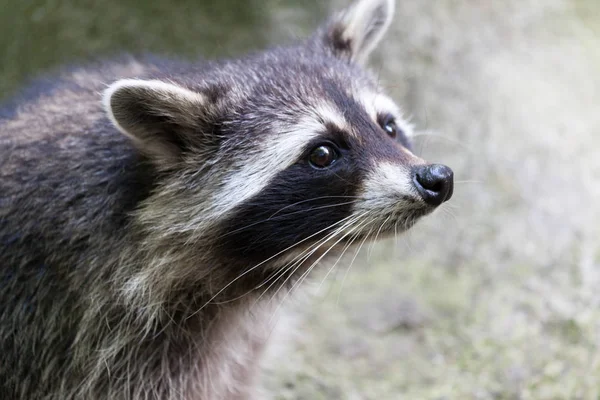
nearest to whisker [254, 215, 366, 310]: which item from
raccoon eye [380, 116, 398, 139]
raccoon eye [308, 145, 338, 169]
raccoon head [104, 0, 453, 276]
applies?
raccoon head [104, 0, 453, 276]

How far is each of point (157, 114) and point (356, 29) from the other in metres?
1.21

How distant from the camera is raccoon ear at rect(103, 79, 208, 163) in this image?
261 cm

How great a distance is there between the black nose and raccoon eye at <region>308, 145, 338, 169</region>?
32 cm

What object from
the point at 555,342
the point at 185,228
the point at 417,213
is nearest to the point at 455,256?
the point at 555,342

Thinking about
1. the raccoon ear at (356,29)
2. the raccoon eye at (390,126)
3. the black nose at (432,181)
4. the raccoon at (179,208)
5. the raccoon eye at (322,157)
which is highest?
the raccoon ear at (356,29)

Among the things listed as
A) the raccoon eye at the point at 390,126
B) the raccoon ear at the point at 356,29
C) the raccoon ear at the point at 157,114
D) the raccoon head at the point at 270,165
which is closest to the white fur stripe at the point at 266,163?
the raccoon head at the point at 270,165

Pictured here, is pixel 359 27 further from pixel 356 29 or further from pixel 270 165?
pixel 270 165

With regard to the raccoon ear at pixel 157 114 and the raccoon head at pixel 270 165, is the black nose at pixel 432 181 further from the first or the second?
the raccoon ear at pixel 157 114

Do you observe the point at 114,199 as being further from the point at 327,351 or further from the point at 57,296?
the point at 327,351

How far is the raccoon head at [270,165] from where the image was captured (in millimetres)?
2705

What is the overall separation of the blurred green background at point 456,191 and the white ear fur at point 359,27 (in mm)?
1095

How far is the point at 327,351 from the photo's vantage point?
14.5 ft

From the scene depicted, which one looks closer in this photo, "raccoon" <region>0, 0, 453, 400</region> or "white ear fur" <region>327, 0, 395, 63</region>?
"raccoon" <region>0, 0, 453, 400</region>

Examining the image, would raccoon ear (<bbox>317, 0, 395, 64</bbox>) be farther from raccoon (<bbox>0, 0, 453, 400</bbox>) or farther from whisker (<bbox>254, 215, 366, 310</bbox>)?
whisker (<bbox>254, 215, 366, 310</bbox>)
